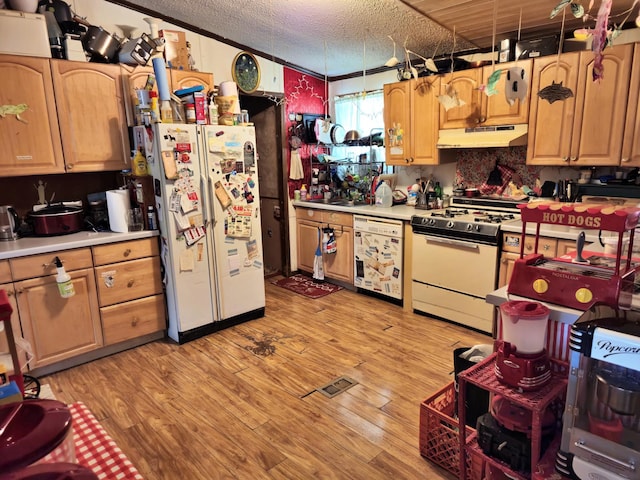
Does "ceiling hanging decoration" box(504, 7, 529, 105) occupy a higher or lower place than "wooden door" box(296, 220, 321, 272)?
higher

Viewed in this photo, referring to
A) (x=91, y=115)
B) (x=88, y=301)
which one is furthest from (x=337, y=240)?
(x=91, y=115)

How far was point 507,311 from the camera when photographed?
150 centimetres

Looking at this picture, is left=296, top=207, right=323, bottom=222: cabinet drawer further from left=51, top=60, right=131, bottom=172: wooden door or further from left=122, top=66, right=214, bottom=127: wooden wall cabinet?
left=51, top=60, right=131, bottom=172: wooden door

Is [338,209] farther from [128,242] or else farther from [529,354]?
[529,354]

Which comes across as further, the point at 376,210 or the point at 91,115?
the point at 376,210

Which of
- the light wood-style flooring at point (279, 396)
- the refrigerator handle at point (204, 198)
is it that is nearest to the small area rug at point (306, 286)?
the light wood-style flooring at point (279, 396)

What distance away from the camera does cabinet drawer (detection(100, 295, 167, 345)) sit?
313 centimetres

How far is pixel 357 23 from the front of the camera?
3559 mm

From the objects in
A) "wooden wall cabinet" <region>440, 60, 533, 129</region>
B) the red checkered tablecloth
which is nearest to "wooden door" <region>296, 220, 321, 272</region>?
"wooden wall cabinet" <region>440, 60, 533, 129</region>

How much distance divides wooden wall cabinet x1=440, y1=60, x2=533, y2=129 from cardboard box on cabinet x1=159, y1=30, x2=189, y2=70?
7.35 feet

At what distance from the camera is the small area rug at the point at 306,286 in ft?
14.7

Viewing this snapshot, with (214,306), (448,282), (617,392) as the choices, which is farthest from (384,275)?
(617,392)

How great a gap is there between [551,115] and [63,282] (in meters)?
3.65

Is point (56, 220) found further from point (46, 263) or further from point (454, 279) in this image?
point (454, 279)
